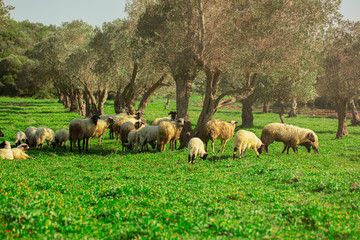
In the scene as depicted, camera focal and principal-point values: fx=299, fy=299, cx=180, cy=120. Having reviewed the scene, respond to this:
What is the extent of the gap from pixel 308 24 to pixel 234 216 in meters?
19.1

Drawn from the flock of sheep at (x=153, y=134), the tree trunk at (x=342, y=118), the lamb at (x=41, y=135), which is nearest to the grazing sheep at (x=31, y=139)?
the flock of sheep at (x=153, y=134)

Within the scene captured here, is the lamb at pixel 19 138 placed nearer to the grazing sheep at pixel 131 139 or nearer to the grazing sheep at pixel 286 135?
the grazing sheep at pixel 131 139

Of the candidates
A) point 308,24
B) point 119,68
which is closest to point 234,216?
point 308,24

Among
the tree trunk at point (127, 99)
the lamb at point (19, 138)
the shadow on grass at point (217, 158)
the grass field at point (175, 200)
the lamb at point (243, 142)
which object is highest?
the tree trunk at point (127, 99)

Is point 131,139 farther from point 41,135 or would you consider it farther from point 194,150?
point 41,135

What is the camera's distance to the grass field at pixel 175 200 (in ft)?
25.6

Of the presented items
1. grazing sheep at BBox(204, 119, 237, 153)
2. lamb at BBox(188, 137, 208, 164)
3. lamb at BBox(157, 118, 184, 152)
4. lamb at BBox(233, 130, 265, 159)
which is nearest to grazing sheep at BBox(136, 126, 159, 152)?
lamb at BBox(157, 118, 184, 152)

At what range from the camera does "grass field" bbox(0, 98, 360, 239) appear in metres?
7.80

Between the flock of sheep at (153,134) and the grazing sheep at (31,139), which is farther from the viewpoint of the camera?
the grazing sheep at (31,139)

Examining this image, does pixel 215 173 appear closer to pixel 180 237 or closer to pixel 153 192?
pixel 153 192

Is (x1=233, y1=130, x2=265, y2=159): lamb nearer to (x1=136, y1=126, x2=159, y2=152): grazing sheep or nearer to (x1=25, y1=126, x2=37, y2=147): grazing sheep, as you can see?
(x1=136, y1=126, x2=159, y2=152): grazing sheep

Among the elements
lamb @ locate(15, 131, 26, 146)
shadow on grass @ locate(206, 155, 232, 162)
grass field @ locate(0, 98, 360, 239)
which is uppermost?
lamb @ locate(15, 131, 26, 146)

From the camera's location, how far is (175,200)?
10.4m

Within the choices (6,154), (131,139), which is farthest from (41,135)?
(131,139)
